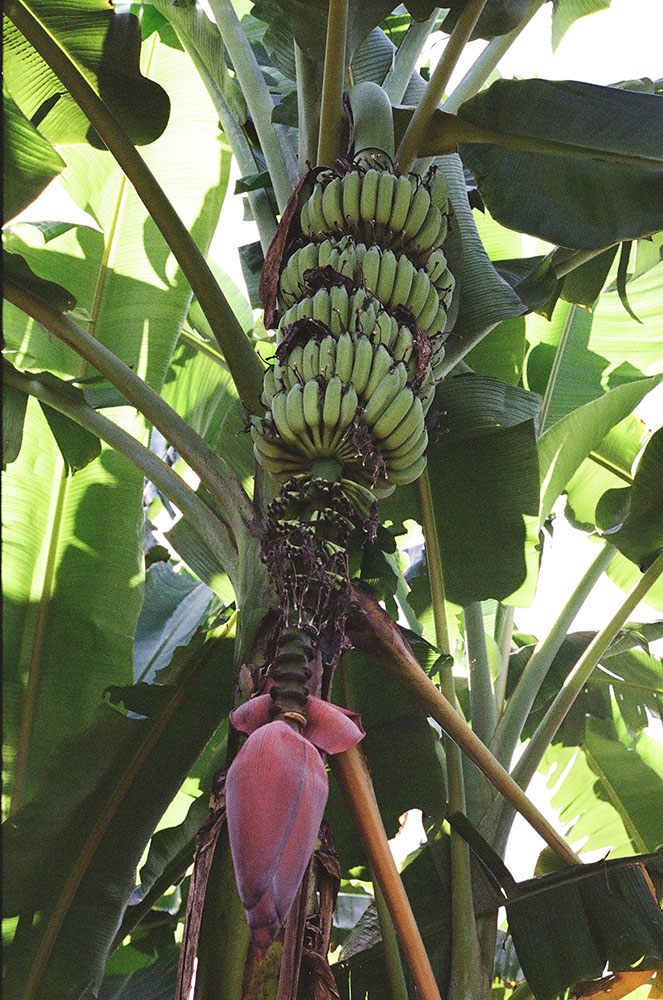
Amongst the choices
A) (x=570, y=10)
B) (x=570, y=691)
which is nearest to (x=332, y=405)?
(x=570, y=691)

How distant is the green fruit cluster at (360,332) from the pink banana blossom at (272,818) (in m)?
0.43

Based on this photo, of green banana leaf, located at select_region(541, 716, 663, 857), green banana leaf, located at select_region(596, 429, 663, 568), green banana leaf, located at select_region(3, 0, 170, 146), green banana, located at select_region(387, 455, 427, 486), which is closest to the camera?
green banana, located at select_region(387, 455, 427, 486)

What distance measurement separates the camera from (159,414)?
4.65 ft

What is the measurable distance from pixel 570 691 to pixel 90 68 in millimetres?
1474

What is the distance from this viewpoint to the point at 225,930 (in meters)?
1.00

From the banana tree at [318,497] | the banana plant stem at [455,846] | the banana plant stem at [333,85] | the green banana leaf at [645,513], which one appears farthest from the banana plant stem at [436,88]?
the green banana leaf at [645,513]

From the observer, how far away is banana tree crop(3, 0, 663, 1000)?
1124 mm

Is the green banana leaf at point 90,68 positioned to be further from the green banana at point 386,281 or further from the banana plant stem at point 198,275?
the green banana at point 386,281

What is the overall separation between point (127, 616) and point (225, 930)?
3.46 feet

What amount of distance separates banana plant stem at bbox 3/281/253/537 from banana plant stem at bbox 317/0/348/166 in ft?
1.62

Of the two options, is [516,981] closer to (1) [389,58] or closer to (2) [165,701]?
(2) [165,701]

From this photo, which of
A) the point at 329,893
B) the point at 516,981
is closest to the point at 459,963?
the point at 329,893

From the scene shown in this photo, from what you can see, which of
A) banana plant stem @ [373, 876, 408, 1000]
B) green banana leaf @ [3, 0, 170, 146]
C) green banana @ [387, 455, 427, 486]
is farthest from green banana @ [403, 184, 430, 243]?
banana plant stem @ [373, 876, 408, 1000]

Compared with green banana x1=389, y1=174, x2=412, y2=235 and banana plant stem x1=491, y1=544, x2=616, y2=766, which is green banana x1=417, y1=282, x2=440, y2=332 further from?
banana plant stem x1=491, y1=544, x2=616, y2=766
